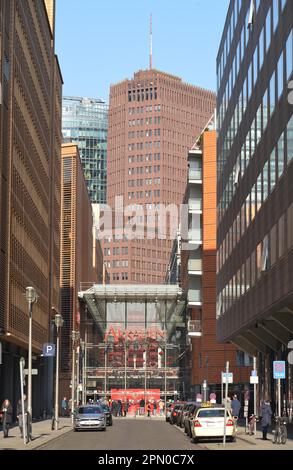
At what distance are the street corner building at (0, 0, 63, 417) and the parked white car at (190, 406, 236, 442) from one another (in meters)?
16.2

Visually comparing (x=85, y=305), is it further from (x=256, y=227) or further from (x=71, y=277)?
(x=256, y=227)

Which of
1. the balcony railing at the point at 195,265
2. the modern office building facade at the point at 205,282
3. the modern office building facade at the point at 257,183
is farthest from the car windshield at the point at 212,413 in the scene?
the balcony railing at the point at 195,265

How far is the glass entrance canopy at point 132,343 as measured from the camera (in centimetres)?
10819

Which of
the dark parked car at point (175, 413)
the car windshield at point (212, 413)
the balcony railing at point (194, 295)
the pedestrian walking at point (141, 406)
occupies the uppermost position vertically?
the balcony railing at point (194, 295)

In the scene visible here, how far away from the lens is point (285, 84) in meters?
40.8

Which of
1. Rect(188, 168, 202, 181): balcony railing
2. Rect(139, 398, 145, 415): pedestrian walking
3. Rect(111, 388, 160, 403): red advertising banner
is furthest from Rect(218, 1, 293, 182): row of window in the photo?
Rect(111, 388, 160, 403): red advertising banner

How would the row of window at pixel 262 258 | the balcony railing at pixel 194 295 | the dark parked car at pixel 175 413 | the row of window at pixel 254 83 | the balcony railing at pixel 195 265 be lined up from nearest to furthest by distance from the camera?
the row of window at pixel 262 258
the row of window at pixel 254 83
the dark parked car at pixel 175 413
the balcony railing at pixel 194 295
the balcony railing at pixel 195 265

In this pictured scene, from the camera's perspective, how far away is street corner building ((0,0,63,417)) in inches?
2184

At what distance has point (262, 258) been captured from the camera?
4756 centimetres

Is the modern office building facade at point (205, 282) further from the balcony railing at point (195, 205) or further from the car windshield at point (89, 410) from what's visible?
the car windshield at point (89, 410)

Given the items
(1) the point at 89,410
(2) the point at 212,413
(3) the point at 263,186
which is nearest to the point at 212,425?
(2) the point at 212,413

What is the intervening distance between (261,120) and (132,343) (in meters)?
63.1

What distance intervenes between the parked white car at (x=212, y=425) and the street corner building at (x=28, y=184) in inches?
638

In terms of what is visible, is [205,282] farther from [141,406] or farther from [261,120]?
[261,120]
